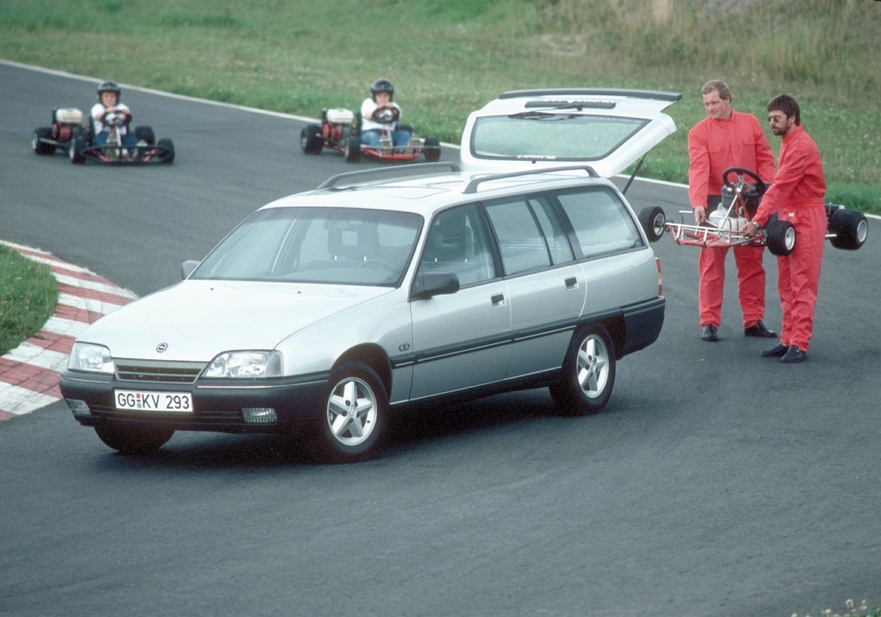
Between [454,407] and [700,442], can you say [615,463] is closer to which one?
[700,442]

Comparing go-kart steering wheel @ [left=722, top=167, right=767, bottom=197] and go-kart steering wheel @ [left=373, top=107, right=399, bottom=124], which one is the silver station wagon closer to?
go-kart steering wheel @ [left=722, top=167, right=767, bottom=197]

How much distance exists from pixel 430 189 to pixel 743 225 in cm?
325

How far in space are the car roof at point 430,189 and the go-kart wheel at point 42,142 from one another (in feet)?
44.4

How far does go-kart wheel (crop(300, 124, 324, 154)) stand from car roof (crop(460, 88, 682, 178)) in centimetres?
1064

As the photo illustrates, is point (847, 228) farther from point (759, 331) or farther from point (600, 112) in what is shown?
point (600, 112)

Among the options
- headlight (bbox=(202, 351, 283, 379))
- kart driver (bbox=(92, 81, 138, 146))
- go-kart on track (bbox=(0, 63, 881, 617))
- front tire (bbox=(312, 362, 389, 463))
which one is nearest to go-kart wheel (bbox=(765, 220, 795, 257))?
go-kart on track (bbox=(0, 63, 881, 617))

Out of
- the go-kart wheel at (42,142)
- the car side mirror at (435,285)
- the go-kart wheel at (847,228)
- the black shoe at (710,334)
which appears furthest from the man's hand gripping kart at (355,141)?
the car side mirror at (435,285)

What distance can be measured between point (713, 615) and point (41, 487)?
12.6ft

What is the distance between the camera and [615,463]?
27.1 feet

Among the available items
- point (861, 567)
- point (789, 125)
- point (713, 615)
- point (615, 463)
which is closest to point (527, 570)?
point (713, 615)

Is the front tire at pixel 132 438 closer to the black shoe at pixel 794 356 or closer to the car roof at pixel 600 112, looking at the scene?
the car roof at pixel 600 112

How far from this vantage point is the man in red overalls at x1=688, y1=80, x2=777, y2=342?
1220 centimetres

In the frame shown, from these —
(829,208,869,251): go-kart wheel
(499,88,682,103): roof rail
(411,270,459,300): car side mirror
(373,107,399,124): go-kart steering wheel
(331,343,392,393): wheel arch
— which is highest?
(499,88,682,103): roof rail

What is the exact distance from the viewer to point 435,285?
8555mm
